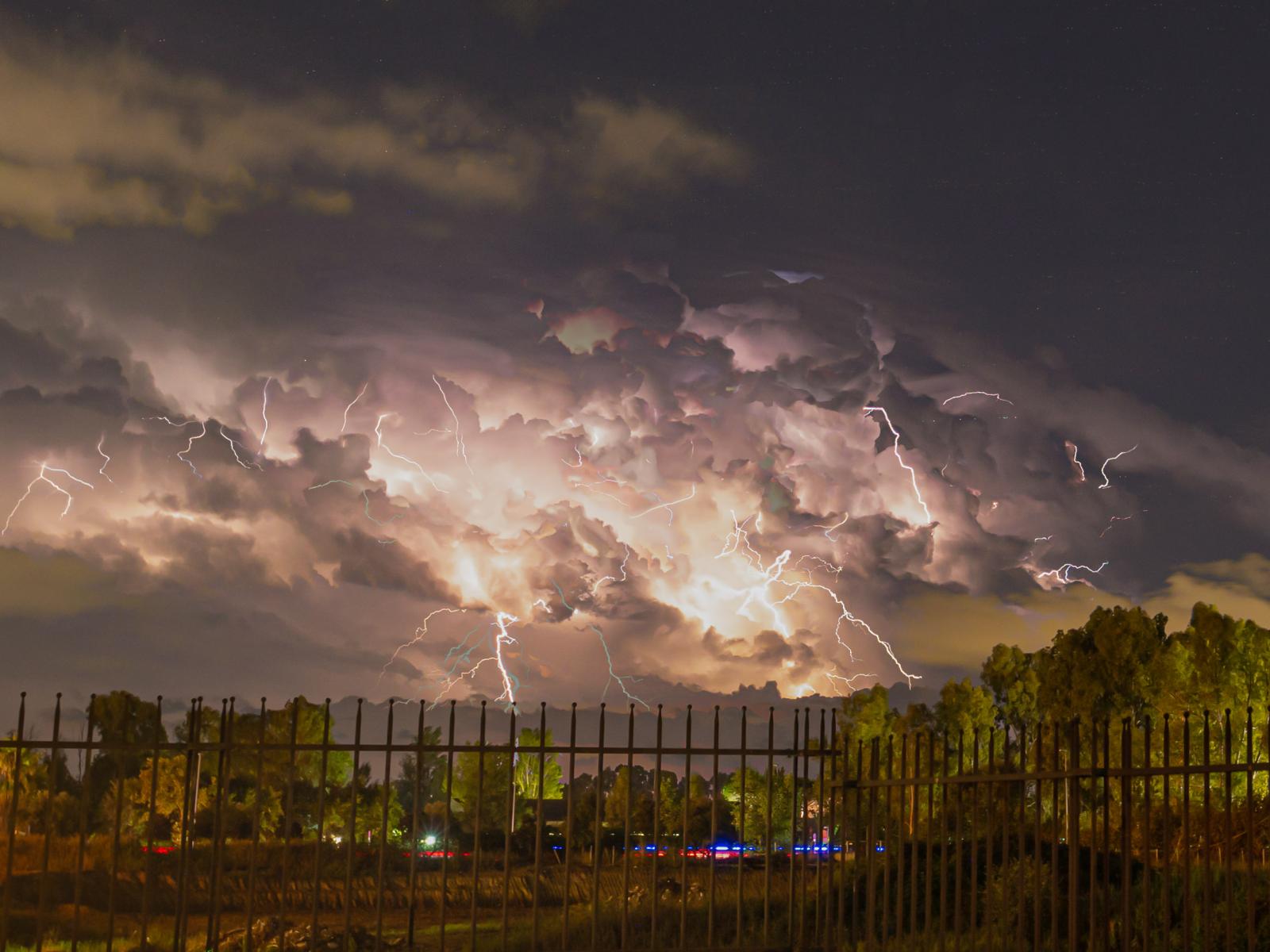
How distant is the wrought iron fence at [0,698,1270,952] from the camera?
9695 millimetres

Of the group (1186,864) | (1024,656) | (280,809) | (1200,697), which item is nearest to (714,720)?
(1186,864)

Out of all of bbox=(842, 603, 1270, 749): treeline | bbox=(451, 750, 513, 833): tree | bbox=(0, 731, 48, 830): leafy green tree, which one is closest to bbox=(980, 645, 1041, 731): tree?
bbox=(842, 603, 1270, 749): treeline

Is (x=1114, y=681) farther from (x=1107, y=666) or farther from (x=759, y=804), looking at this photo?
(x=759, y=804)

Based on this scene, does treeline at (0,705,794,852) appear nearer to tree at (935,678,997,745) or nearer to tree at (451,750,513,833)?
tree at (451,750,513,833)

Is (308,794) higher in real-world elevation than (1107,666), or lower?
lower

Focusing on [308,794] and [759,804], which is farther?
[759,804]

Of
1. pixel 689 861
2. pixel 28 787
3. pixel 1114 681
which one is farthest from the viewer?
pixel 1114 681

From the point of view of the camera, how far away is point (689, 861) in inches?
917

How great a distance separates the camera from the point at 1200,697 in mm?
33156

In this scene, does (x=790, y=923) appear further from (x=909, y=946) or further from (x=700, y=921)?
(x=700, y=921)

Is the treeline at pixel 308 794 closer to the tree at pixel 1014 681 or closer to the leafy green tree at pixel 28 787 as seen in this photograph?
the leafy green tree at pixel 28 787

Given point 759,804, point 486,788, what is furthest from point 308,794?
point 759,804

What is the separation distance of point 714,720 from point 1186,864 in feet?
15.8

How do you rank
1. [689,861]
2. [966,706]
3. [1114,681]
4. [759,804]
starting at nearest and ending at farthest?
[689,861], [1114,681], [966,706], [759,804]
